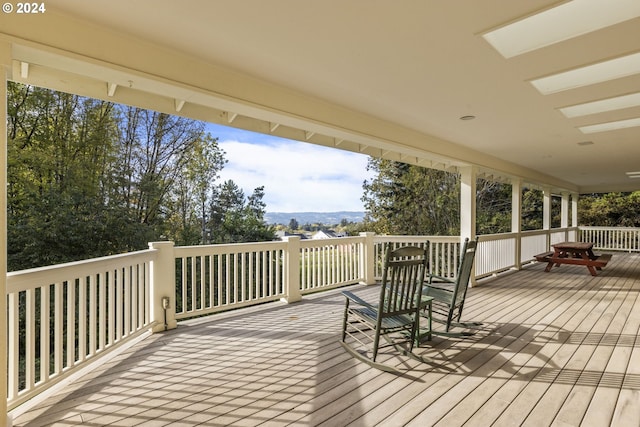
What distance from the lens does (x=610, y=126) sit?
4816 mm

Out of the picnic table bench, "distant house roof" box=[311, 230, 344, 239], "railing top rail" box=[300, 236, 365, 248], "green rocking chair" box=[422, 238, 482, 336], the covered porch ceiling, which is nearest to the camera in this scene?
the covered porch ceiling

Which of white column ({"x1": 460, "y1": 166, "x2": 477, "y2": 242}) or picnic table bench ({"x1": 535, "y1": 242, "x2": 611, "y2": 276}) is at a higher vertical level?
white column ({"x1": 460, "y1": 166, "x2": 477, "y2": 242})

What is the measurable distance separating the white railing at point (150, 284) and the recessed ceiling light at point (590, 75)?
2.31m

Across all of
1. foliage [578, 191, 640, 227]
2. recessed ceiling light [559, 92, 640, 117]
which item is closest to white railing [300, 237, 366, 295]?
recessed ceiling light [559, 92, 640, 117]

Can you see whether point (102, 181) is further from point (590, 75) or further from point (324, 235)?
point (590, 75)

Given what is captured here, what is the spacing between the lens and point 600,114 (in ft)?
13.9

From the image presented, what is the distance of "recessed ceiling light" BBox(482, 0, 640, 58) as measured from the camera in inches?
86.6

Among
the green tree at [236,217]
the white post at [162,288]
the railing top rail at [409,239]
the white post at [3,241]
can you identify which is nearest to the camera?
the white post at [3,241]

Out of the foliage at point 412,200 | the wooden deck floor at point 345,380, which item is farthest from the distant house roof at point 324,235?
the foliage at point 412,200

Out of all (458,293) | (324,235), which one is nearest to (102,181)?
(324,235)

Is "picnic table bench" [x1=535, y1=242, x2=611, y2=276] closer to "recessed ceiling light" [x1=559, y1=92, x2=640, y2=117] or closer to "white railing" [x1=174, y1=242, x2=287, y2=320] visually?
"recessed ceiling light" [x1=559, y1=92, x2=640, y2=117]

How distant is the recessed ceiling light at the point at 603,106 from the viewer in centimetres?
380

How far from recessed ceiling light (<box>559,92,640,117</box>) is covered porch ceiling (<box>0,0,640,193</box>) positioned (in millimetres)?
24

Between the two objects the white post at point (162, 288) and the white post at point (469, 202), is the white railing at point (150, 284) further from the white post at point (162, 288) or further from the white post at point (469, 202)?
the white post at point (469, 202)
